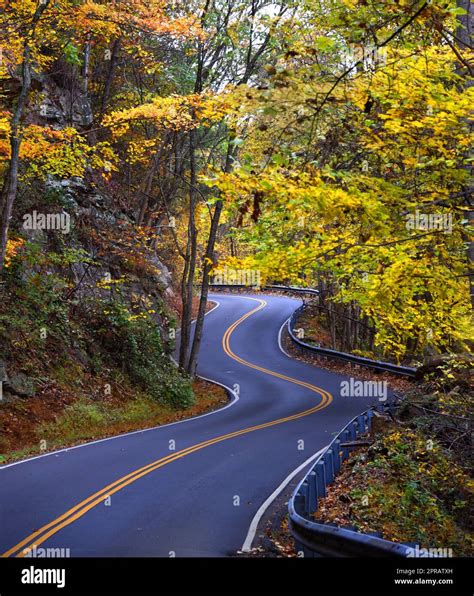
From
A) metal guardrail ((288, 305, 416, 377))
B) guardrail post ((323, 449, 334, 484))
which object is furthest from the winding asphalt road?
metal guardrail ((288, 305, 416, 377))

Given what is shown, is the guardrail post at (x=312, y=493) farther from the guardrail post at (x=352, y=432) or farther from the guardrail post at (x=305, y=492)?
the guardrail post at (x=352, y=432)

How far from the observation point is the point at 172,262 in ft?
156

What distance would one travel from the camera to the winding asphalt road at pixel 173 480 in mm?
9539

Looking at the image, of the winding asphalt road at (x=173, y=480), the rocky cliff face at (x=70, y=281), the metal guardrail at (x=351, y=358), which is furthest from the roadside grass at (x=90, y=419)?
the metal guardrail at (x=351, y=358)

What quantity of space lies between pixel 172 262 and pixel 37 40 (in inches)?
1254

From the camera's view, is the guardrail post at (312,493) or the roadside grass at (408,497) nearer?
the roadside grass at (408,497)

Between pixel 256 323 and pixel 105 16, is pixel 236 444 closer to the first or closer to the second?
pixel 105 16

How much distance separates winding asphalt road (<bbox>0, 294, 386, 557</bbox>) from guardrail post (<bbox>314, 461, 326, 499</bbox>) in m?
1.27

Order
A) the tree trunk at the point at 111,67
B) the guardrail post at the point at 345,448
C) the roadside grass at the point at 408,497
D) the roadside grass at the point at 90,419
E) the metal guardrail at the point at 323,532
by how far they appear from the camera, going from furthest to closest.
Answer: the tree trunk at the point at 111,67
the roadside grass at the point at 90,419
the guardrail post at the point at 345,448
the roadside grass at the point at 408,497
the metal guardrail at the point at 323,532

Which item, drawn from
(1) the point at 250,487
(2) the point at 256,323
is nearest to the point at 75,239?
(1) the point at 250,487

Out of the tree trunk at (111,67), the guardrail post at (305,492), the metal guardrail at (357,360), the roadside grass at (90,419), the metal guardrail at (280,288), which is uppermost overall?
the tree trunk at (111,67)

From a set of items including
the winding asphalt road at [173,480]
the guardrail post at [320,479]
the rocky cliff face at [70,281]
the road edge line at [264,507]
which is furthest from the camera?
the rocky cliff face at [70,281]

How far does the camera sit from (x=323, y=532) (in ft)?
25.5

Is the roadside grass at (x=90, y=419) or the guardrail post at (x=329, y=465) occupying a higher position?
the guardrail post at (x=329, y=465)
